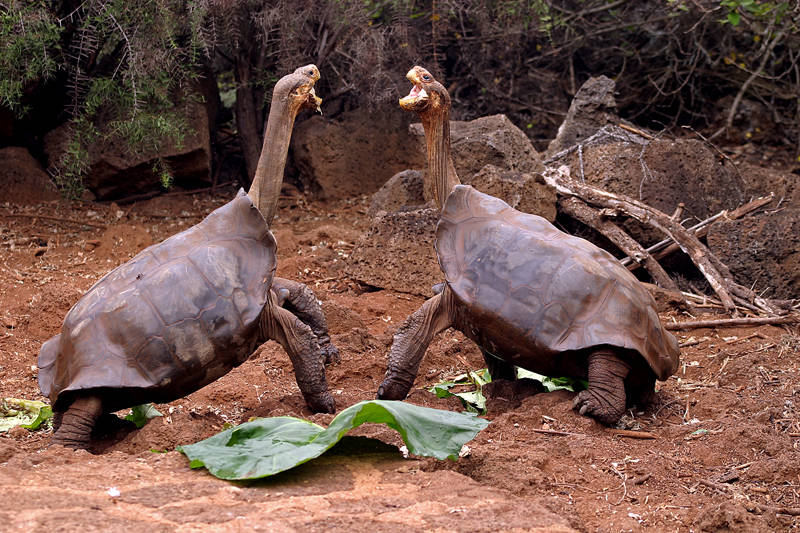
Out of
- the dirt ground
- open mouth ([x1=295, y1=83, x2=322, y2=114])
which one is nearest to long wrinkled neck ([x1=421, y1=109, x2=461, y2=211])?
open mouth ([x1=295, y1=83, x2=322, y2=114])

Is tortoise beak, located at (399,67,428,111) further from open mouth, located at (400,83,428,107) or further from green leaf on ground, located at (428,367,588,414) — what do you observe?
green leaf on ground, located at (428,367,588,414)

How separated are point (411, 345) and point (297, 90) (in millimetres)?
1380

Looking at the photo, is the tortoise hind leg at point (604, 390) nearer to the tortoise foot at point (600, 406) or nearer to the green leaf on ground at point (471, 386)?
the tortoise foot at point (600, 406)

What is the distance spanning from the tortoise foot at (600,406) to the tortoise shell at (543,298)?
209 mm

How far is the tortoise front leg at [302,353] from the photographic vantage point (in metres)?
4.07

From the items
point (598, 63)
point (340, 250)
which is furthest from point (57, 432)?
point (598, 63)

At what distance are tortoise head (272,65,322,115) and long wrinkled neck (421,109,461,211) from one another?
62cm

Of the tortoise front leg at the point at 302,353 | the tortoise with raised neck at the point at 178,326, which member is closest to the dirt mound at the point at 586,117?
the tortoise with raised neck at the point at 178,326

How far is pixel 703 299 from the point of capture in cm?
591

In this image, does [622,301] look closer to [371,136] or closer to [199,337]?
[199,337]

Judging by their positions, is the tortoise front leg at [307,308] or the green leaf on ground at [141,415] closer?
the green leaf on ground at [141,415]

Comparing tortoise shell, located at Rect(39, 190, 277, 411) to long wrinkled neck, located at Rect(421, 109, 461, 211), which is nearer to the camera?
tortoise shell, located at Rect(39, 190, 277, 411)

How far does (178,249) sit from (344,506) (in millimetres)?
1921

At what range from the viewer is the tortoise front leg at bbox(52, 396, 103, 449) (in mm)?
3533
